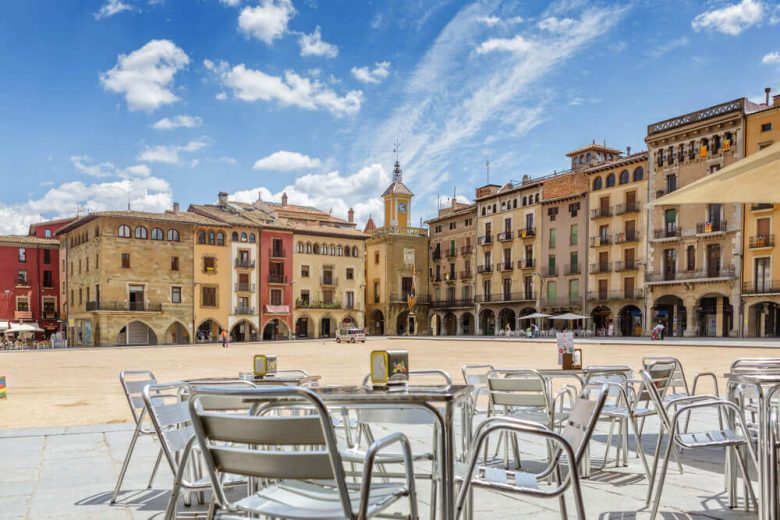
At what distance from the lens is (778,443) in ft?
10.2

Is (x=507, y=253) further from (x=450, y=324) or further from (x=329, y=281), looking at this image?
(x=329, y=281)

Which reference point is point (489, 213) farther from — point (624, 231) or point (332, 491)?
point (332, 491)

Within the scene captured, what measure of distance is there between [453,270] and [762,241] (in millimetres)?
25260

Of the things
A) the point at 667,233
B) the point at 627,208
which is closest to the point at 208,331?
the point at 627,208

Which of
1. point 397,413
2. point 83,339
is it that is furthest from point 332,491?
point 83,339

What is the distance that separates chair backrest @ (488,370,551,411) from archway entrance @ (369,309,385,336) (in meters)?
52.7

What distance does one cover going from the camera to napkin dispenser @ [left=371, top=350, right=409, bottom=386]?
3107 millimetres

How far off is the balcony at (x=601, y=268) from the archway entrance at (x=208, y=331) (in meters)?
25.6

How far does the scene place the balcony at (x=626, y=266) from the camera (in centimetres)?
4069

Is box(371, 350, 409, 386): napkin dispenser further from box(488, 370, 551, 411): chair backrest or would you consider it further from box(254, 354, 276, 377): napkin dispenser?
box(254, 354, 276, 377): napkin dispenser

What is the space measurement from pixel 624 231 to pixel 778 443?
40.7m

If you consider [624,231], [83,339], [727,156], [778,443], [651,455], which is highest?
[727,156]

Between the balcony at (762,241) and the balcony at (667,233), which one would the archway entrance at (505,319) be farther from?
the balcony at (762,241)

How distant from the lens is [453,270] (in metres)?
55.4
